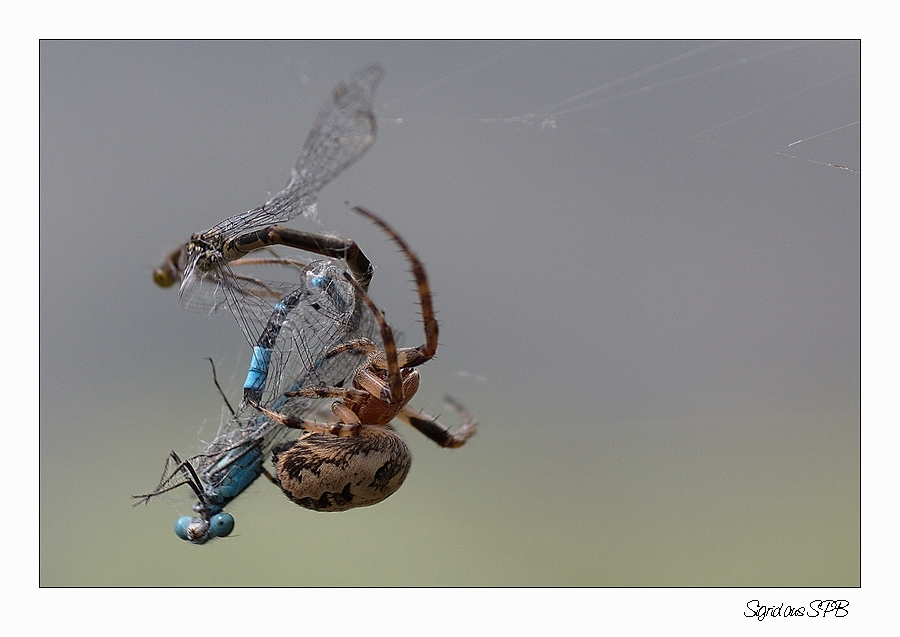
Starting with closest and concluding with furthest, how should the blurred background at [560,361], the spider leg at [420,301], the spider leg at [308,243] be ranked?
the spider leg at [420,301], the spider leg at [308,243], the blurred background at [560,361]

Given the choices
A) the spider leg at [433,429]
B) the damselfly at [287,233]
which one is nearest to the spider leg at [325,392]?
the damselfly at [287,233]

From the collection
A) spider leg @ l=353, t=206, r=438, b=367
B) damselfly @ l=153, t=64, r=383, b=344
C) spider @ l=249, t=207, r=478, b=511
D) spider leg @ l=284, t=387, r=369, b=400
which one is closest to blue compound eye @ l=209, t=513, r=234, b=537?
spider @ l=249, t=207, r=478, b=511

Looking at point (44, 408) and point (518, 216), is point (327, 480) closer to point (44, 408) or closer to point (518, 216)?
point (518, 216)

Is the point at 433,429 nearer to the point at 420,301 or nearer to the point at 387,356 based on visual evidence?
the point at 387,356

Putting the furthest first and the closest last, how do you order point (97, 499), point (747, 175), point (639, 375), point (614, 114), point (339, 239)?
1. point (639, 375)
2. point (747, 175)
3. point (97, 499)
4. point (614, 114)
5. point (339, 239)

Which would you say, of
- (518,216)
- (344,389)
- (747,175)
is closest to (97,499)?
(518,216)

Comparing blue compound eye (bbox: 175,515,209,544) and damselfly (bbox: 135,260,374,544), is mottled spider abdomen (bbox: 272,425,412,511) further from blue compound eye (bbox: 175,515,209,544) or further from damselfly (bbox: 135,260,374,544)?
blue compound eye (bbox: 175,515,209,544)

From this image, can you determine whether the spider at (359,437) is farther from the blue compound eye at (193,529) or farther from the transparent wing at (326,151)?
the transparent wing at (326,151)
